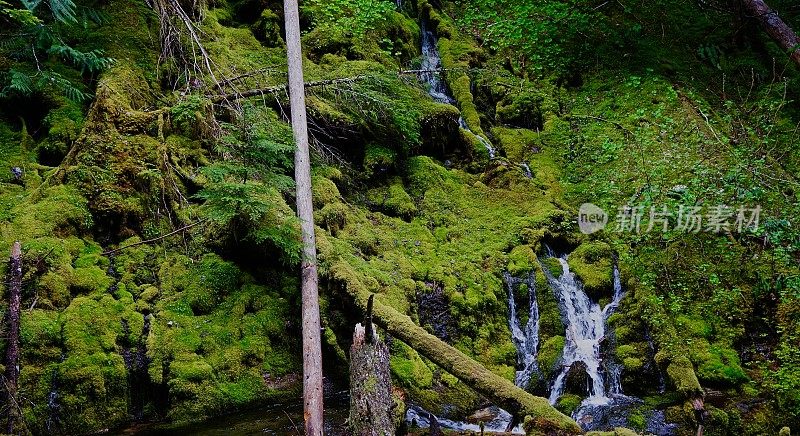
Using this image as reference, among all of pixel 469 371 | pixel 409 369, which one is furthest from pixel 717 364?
pixel 409 369

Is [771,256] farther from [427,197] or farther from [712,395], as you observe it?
[427,197]

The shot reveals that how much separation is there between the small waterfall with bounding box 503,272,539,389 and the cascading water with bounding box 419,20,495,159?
12.6ft

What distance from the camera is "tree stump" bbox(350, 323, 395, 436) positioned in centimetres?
508

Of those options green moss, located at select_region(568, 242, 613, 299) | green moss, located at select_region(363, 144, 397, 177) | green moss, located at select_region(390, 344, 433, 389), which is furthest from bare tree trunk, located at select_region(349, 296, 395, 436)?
green moss, located at select_region(363, 144, 397, 177)

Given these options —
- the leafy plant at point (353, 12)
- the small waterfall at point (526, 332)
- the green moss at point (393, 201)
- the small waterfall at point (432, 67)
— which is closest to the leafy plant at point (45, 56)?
the leafy plant at point (353, 12)

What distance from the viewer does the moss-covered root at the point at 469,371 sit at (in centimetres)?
521

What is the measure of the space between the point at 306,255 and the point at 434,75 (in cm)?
845

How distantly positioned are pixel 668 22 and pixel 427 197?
10675 millimetres

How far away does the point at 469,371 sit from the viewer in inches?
231

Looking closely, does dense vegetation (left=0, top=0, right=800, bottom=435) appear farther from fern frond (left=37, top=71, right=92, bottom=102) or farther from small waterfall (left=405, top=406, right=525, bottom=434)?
small waterfall (left=405, top=406, right=525, bottom=434)

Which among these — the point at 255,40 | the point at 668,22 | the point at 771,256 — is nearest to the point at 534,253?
the point at 771,256

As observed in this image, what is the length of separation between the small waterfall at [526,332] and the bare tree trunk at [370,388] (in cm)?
302

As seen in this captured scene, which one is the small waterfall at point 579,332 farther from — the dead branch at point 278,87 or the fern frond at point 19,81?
the fern frond at point 19,81

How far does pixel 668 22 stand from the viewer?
15250 millimetres
